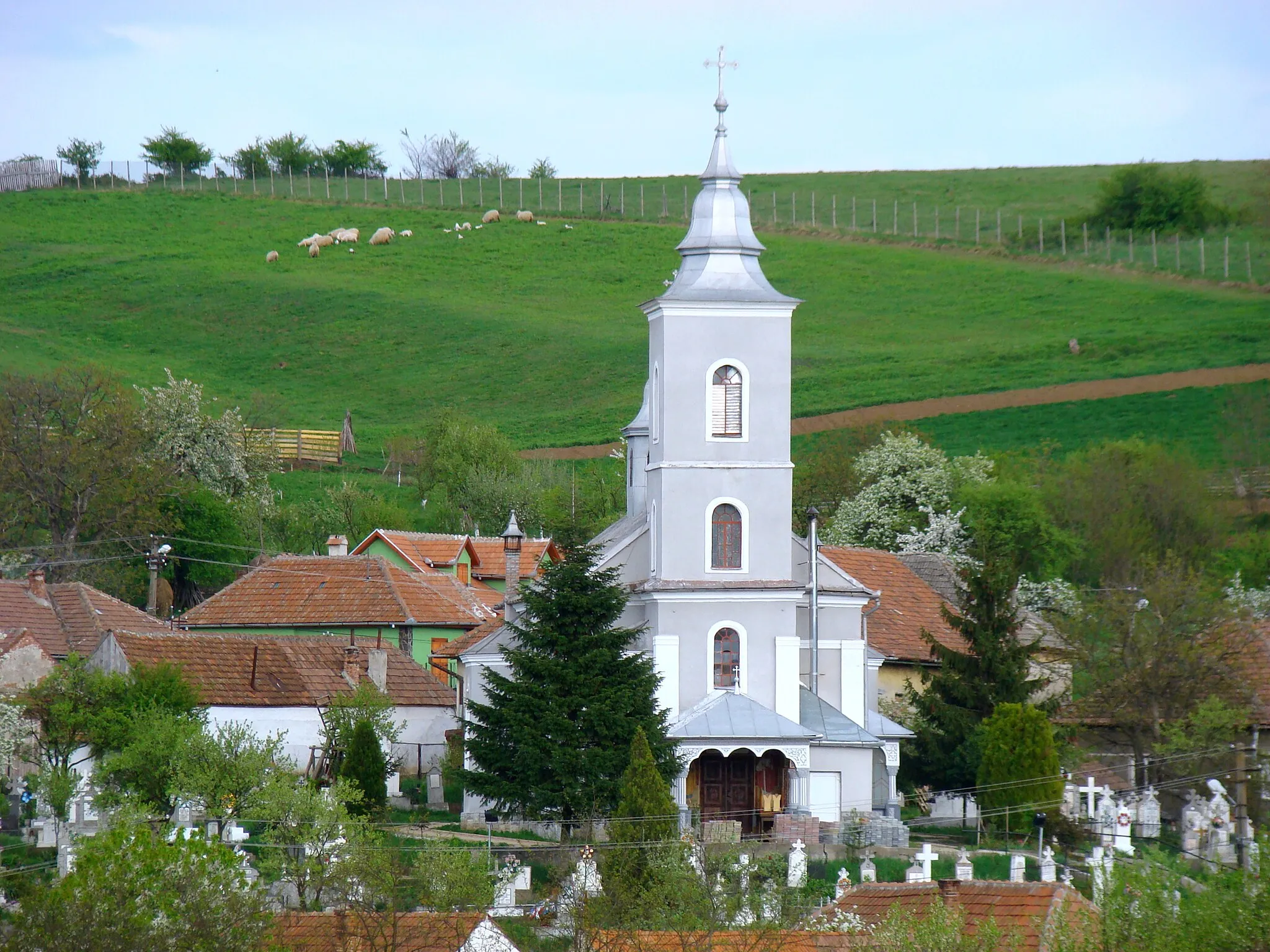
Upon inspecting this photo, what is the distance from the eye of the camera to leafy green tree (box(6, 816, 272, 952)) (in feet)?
80.0

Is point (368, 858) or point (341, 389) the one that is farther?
point (341, 389)

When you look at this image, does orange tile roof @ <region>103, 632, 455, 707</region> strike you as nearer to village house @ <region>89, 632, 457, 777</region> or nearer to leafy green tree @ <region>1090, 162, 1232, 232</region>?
village house @ <region>89, 632, 457, 777</region>

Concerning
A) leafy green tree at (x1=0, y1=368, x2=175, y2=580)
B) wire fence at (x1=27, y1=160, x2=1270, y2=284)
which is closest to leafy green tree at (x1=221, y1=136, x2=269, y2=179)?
wire fence at (x1=27, y1=160, x2=1270, y2=284)

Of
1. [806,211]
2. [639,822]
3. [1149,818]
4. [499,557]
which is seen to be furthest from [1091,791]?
[806,211]

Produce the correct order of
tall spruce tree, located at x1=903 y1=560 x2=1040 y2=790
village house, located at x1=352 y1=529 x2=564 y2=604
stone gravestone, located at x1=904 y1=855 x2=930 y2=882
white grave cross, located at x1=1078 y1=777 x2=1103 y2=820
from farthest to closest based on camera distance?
village house, located at x1=352 y1=529 x2=564 y2=604, tall spruce tree, located at x1=903 y1=560 x2=1040 y2=790, white grave cross, located at x1=1078 y1=777 x2=1103 y2=820, stone gravestone, located at x1=904 y1=855 x2=930 y2=882

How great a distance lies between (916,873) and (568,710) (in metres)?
8.99

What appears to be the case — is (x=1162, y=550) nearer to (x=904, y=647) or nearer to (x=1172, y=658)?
(x=904, y=647)

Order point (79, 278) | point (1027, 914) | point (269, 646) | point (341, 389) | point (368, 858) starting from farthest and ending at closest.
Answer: point (79, 278), point (341, 389), point (269, 646), point (368, 858), point (1027, 914)

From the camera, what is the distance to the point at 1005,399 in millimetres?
90562

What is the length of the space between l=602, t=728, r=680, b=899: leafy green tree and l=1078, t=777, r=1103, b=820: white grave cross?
29.7 ft

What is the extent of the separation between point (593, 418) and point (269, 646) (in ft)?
151

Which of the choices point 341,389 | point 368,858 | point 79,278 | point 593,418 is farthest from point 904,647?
point 79,278

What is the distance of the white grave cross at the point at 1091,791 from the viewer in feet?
141

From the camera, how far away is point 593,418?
313 feet
